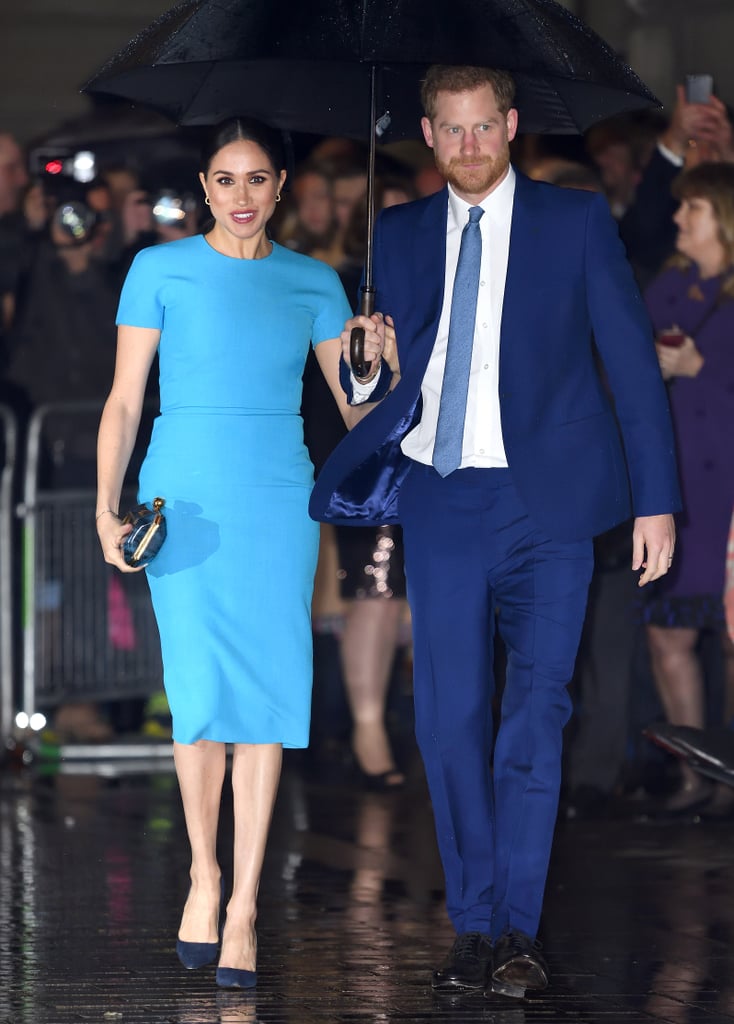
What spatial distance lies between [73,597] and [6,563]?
36cm

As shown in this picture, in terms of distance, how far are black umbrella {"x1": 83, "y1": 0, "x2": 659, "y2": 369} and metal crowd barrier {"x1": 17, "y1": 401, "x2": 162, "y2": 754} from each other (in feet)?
14.5

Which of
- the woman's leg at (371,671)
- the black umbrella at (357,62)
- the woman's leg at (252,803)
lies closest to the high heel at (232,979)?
the woman's leg at (252,803)

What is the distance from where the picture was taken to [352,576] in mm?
8758

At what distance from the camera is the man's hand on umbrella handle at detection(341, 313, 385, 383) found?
4738mm

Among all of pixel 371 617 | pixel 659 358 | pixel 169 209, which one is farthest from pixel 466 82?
pixel 169 209

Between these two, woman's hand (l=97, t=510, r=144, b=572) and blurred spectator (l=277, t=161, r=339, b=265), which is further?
blurred spectator (l=277, t=161, r=339, b=265)

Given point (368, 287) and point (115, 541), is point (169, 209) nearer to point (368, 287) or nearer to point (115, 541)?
point (368, 287)

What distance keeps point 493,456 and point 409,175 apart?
4707mm

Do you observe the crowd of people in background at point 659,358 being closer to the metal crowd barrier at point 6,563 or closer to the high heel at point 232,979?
the metal crowd barrier at point 6,563

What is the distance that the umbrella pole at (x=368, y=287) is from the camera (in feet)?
15.5

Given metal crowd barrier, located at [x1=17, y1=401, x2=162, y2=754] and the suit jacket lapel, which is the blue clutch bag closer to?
the suit jacket lapel

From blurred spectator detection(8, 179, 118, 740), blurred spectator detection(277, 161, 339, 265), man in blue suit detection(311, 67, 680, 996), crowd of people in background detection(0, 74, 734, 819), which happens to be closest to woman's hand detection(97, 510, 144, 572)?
man in blue suit detection(311, 67, 680, 996)

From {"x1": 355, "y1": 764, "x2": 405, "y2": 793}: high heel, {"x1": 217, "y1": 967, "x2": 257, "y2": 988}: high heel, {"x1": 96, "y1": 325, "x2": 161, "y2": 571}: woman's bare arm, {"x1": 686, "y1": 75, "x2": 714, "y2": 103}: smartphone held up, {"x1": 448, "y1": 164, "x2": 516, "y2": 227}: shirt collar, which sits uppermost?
{"x1": 686, "y1": 75, "x2": 714, "y2": 103}: smartphone held up

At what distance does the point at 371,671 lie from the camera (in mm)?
8711
